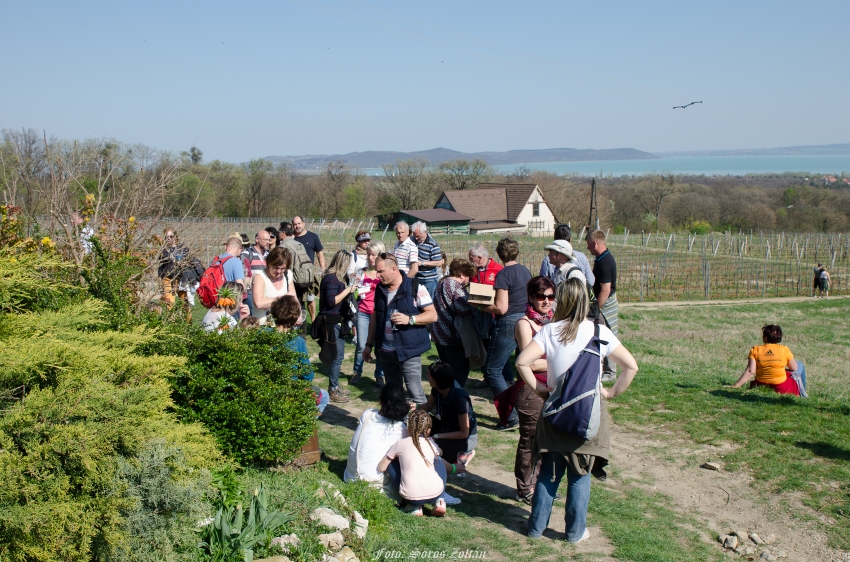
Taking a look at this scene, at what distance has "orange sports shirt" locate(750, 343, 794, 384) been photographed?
783cm

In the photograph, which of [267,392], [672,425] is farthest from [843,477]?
[267,392]

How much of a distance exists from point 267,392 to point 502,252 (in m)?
2.89

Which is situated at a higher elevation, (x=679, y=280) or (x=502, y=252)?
(x=502, y=252)

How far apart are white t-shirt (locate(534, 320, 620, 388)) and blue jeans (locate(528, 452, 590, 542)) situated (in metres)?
0.53

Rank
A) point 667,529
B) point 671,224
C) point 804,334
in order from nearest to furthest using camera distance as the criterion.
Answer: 1. point 667,529
2. point 804,334
3. point 671,224

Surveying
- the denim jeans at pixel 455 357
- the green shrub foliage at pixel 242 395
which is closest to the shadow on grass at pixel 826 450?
the denim jeans at pixel 455 357

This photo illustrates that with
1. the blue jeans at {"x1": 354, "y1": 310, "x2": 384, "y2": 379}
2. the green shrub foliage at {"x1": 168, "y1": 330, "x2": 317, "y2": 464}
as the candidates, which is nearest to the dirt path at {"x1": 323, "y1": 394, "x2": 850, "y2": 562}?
the green shrub foliage at {"x1": 168, "y1": 330, "x2": 317, "y2": 464}

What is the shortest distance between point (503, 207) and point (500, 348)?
60.7 metres

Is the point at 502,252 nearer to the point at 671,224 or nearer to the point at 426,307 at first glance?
the point at 426,307

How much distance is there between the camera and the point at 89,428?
10.3ft

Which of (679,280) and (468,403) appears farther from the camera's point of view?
(679,280)

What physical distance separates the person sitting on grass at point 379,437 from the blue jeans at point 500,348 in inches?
81.0

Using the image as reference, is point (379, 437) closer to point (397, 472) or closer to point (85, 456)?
point (397, 472)

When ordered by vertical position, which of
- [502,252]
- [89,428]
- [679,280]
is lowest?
[679,280]
